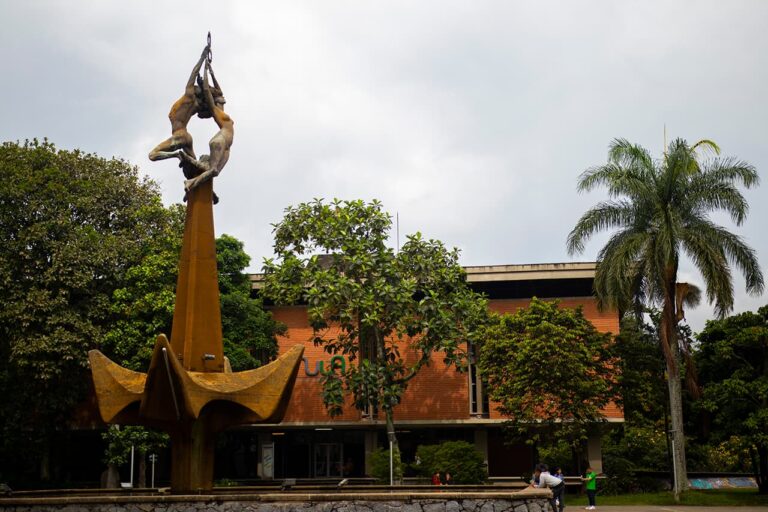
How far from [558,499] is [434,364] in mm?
14614

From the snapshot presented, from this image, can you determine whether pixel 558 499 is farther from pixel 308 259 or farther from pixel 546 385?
pixel 308 259

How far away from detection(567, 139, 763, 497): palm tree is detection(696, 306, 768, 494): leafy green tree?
166cm

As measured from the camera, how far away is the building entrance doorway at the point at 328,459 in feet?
123

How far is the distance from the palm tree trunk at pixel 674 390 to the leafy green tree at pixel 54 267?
17441mm

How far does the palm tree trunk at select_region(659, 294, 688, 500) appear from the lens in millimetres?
26953

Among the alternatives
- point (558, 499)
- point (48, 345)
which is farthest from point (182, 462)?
point (48, 345)

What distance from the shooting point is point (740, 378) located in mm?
28016

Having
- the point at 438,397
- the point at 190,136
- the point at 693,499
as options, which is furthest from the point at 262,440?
the point at 190,136

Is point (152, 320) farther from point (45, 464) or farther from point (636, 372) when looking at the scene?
point (636, 372)

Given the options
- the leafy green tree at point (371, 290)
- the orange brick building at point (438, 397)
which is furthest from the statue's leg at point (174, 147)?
the orange brick building at point (438, 397)

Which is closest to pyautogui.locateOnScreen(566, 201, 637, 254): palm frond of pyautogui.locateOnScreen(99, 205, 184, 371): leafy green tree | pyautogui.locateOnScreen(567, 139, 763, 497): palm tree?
pyautogui.locateOnScreen(567, 139, 763, 497): palm tree

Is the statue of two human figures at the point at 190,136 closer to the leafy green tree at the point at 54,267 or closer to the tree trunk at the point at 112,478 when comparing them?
the leafy green tree at the point at 54,267

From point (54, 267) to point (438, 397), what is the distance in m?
14.8

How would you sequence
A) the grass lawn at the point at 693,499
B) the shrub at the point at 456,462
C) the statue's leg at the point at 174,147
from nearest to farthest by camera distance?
the statue's leg at the point at 174,147
the grass lawn at the point at 693,499
the shrub at the point at 456,462
